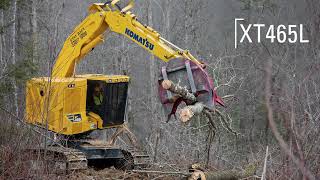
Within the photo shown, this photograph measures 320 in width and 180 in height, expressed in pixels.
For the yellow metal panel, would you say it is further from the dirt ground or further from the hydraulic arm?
the dirt ground

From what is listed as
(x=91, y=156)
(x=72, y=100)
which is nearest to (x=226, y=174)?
(x=91, y=156)

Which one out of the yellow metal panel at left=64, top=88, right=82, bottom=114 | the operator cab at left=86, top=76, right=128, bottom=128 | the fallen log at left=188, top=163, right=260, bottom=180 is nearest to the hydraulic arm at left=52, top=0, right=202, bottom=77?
the operator cab at left=86, top=76, right=128, bottom=128

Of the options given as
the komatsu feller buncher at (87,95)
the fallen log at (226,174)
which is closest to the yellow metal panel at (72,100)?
the komatsu feller buncher at (87,95)

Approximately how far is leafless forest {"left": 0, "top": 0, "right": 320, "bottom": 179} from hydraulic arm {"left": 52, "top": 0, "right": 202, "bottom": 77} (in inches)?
17.1

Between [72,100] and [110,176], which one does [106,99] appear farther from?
[110,176]

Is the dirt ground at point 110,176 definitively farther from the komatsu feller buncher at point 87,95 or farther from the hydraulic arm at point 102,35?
the hydraulic arm at point 102,35

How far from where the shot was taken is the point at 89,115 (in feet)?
34.4

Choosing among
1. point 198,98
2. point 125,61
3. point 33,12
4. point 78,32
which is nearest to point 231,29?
point 125,61

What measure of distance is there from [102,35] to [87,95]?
127 cm

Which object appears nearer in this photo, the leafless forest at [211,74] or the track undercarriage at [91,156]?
the leafless forest at [211,74]

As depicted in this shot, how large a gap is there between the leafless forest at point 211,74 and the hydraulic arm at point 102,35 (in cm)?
43

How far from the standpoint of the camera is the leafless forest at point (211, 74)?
447 cm

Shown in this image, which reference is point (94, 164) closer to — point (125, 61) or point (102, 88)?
point (102, 88)

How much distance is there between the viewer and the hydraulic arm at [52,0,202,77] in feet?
30.2
